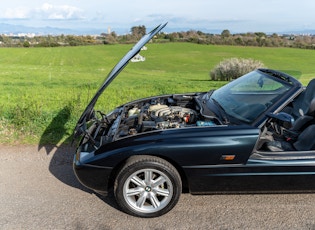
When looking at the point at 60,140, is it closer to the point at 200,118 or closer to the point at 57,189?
the point at 57,189

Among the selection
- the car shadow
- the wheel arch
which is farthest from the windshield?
the car shadow

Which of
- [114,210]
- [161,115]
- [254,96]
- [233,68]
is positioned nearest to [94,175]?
[114,210]

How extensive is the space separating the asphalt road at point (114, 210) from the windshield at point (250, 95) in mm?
963

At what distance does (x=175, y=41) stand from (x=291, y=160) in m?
73.9

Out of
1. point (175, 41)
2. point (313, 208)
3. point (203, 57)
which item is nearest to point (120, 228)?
point (313, 208)

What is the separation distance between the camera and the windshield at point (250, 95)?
3596 mm

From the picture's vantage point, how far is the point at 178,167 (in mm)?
3254

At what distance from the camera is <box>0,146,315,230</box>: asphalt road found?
3.09 meters

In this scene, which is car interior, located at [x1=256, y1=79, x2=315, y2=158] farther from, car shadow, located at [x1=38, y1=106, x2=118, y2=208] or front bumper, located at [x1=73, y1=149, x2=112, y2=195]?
car shadow, located at [x1=38, y1=106, x2=118, y2=208]

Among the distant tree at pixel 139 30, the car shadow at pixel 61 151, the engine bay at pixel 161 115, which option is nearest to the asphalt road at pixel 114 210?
the car shadow at pixel 61 151

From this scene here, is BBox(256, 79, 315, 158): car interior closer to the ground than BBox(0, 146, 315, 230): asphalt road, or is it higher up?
higher up

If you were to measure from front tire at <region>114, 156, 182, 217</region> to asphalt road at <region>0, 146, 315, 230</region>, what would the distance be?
11cm

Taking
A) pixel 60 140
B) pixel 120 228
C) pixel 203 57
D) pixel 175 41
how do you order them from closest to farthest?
pixel 120 228, pixel 60 140, pixel 203 57, pixel 175 41

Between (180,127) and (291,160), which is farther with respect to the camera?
(180,127)
